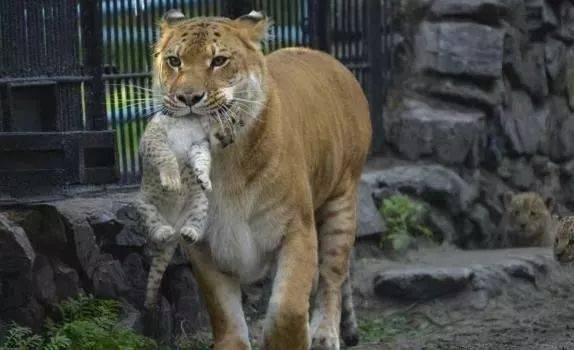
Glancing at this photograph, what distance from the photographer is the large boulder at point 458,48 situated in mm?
10648

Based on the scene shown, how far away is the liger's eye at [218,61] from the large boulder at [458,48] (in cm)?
485

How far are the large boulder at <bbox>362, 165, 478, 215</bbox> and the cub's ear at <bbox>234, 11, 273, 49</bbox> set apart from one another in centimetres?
358

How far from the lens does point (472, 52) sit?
35.1 ft

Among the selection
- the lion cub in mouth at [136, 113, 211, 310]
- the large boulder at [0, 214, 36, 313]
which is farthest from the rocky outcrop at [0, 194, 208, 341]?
the lion cub in mouth at [136, 113, 211, 310]

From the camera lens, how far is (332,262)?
750 centimetres

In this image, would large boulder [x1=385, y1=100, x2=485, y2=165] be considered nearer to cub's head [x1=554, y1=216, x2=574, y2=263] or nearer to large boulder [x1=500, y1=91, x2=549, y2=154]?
large boulder [x1=500, y1=91, x2=549, y2=154]

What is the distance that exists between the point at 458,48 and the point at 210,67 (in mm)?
4995

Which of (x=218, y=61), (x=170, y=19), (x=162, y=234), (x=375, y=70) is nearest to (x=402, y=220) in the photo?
(x=375, y=70)

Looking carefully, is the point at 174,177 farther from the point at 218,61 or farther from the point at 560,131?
the point at 560,131

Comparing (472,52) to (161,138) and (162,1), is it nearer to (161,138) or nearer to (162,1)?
(162,1)

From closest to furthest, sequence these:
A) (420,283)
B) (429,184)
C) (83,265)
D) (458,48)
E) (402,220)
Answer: (83,265)
(420,283)
(402,220)
(429,184)
(458,48)

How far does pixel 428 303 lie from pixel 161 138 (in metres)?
3.61

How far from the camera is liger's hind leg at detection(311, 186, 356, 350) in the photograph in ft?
24.0

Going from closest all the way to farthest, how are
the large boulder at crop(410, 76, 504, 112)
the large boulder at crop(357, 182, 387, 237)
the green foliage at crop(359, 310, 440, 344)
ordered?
the green foliage at crop(359, 310, 440, 344) < the large boulder at crop(357, 182, 387, 237) < the large boulder at crop(410, 76, 504, 112)
